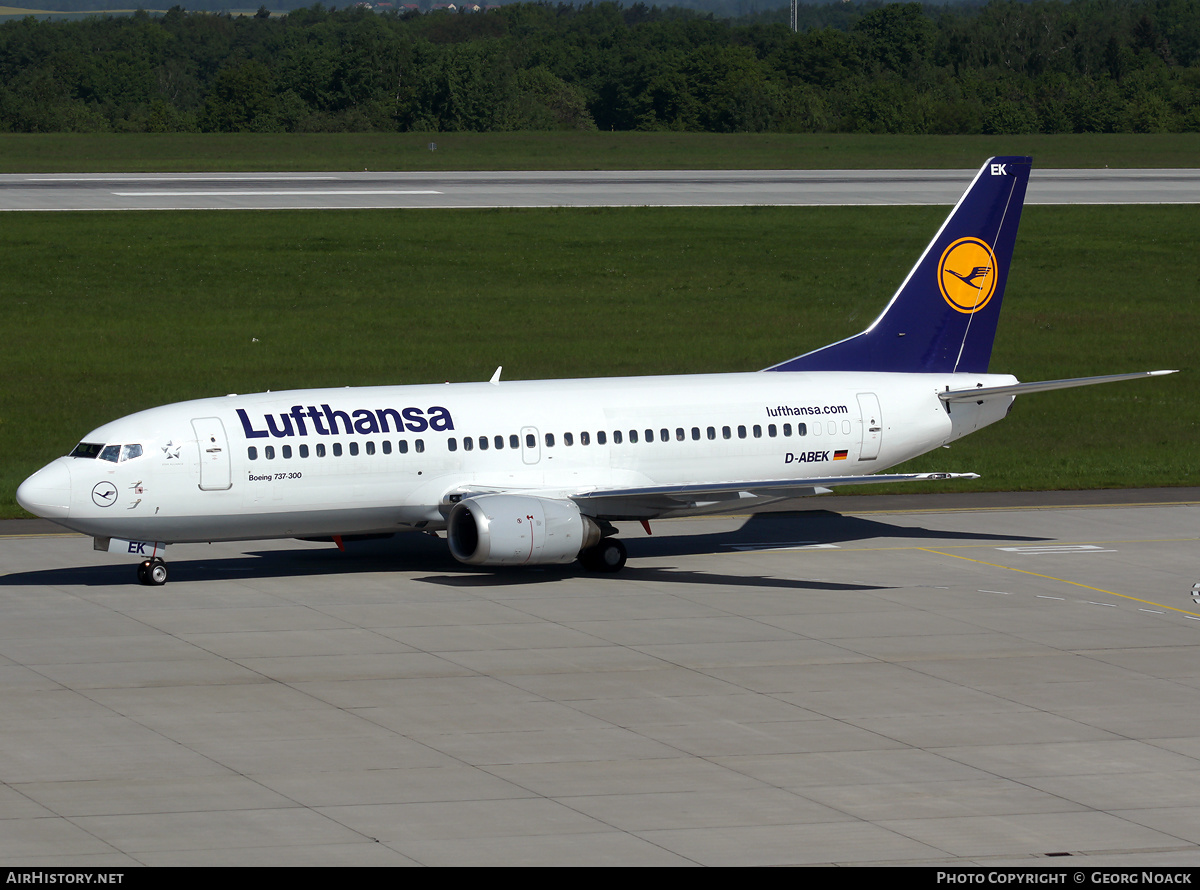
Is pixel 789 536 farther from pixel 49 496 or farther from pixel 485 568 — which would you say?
pixel 49 496

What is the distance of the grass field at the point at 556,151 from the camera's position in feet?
452

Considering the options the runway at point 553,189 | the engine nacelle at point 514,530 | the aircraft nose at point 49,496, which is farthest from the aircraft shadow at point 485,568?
the runway at point 553,189

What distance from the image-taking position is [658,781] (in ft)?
83.9

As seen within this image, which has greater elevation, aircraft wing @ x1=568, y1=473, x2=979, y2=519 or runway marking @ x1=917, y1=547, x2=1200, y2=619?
aircraft wing @ x1=568, y1=473, x2=979, y2=519

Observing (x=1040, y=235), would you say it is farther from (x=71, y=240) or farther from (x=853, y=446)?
(x=853, y=446)

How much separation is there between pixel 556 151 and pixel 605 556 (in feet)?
371

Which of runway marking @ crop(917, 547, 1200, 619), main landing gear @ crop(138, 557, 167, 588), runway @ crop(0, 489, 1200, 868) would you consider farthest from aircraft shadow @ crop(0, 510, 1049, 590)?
runway marking @ crop(917, 547, 1200, 619)

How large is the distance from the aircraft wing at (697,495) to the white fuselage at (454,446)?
8.8 inches

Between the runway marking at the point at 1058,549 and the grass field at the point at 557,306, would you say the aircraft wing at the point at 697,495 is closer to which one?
the runway marking at the point at 1058,549

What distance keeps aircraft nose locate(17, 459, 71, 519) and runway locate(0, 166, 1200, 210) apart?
70824 millimetres

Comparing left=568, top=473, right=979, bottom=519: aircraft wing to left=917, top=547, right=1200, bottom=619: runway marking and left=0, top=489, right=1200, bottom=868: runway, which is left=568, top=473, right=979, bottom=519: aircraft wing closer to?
left=0, top=489, right=1200, bottom=868: runway

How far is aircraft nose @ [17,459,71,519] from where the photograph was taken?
36844 millimetres

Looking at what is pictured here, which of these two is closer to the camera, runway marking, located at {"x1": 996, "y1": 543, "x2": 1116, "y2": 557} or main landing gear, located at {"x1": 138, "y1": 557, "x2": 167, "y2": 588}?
main landing gear, located at {"x1": 138, "y1": 557, "x2": 167, "y2": 588}

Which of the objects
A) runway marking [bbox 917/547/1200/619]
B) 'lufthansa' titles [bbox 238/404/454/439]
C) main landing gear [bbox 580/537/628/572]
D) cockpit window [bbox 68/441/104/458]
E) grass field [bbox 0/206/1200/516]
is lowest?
main landing gear [bbox 580/537/628/572]
